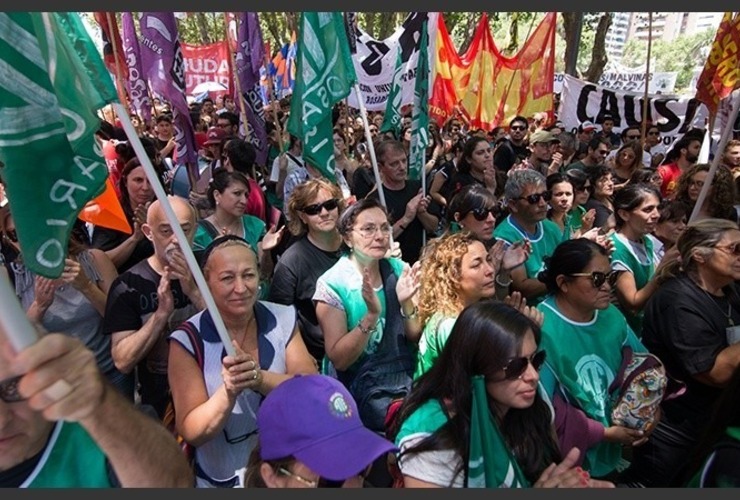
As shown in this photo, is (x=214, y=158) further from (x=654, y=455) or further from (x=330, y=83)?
(x=654, y=455)

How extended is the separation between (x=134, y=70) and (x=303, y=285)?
6.28 metres

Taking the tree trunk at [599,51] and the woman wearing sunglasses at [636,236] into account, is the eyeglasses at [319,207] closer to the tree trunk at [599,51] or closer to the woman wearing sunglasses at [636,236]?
the woman wearing sunglasses at [636,236]

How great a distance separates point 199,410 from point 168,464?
737mm

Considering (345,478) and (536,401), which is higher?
(345,478)

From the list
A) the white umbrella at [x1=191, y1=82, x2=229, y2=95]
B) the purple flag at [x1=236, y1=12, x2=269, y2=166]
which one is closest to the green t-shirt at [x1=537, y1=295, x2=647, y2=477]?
the purple flag at [x1=236, y1=12, x2=269, y2=166]

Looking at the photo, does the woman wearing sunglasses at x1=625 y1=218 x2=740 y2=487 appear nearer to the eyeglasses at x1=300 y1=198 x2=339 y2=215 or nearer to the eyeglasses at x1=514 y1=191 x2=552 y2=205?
the eyeglasses at x1=514 y1=191 x2=552 y2=205

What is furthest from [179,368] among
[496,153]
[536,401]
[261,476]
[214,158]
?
[496,153]

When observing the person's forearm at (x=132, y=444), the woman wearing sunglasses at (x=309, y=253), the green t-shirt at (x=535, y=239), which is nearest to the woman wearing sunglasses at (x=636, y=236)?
the green t-shirt at (x=535, y=239)

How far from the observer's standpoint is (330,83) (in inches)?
169


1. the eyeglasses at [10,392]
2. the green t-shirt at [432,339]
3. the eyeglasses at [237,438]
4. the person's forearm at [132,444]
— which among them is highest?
the eyeglasses at [10,392]

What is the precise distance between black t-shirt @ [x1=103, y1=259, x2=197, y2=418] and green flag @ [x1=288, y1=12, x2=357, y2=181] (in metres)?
1.49

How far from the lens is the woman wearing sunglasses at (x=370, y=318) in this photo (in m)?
2.91

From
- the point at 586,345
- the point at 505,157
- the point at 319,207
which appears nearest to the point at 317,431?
the point at 586,345

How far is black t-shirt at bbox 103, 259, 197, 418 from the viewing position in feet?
9.39
